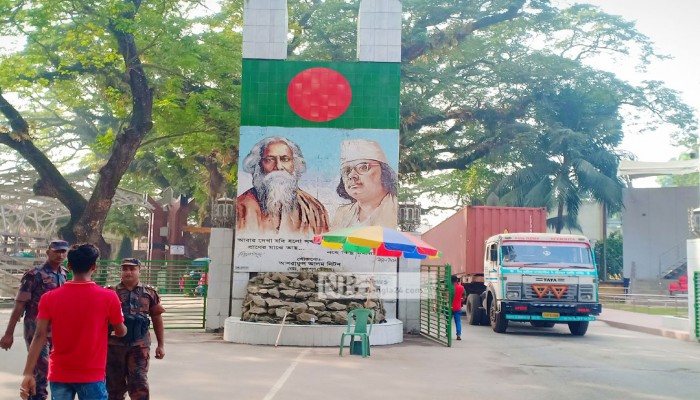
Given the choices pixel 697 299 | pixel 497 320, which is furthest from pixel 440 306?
pixel 697 299

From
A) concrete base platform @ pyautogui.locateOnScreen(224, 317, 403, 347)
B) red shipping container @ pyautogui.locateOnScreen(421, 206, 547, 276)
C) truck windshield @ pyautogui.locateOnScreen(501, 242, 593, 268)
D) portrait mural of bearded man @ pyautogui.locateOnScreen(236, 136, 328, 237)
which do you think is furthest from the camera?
red shipping container @ pyautogui.locateOnScreen(421, 206, 547, 276)

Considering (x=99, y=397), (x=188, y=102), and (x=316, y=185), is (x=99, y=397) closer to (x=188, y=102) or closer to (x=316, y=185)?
(x=316, y=185)

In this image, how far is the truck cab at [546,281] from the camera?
61.2 feet

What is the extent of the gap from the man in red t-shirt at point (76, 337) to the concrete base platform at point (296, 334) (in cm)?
1023

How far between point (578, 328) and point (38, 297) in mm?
15715

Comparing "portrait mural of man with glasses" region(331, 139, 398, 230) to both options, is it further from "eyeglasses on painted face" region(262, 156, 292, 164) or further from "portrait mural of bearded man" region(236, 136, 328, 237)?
"eyeglasses on painted face" region(262, 156, 292, 164)

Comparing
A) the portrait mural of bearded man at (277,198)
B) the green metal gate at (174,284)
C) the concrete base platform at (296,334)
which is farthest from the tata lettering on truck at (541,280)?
the green metal gate at (174,284)

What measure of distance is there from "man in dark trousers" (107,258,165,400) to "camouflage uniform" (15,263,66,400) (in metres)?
1.00

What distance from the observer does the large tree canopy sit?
24.0 m

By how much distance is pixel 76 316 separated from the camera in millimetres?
5020

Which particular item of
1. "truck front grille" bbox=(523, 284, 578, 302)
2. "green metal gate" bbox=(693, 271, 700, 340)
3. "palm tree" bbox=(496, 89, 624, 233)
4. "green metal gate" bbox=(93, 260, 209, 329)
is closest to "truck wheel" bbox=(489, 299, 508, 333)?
"truck front grille" bbox=(523, 284, 578, 302)

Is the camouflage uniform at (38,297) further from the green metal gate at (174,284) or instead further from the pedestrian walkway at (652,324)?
the pedestrian walkway at (652,324)

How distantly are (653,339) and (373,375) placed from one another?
11.3 metres

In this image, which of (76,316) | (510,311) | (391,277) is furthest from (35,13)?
(76,316)
